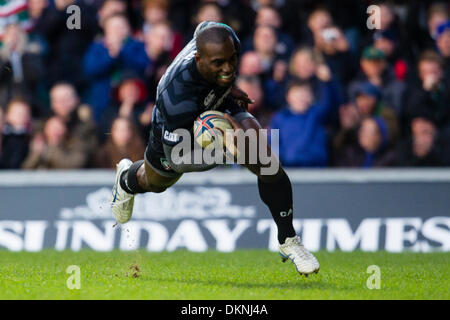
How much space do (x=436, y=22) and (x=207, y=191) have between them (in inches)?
170

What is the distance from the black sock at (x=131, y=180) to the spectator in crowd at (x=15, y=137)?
3958 millimetres

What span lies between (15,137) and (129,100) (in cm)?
167

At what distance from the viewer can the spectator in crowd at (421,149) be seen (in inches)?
456

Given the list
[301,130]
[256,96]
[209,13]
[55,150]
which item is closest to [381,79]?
[301,130]

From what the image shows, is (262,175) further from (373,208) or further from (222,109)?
(373,208)

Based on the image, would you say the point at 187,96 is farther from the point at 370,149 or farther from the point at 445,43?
the point at 445,43

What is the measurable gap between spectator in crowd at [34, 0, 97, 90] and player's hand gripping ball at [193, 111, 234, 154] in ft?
19.7

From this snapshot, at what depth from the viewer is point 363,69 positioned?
40.2ft

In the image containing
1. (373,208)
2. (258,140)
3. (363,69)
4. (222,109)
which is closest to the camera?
(258,140)

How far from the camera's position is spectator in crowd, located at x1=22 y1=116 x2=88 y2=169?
39.4ft

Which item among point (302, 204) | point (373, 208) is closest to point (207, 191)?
point (302, 204)

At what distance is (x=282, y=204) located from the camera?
24.2 ft

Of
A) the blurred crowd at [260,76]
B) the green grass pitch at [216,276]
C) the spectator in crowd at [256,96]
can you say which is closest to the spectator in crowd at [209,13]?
the blurred crowd at [260,76]

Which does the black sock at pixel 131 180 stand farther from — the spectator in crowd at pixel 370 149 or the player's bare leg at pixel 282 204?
the spectator in crowd at pixel 370 149
